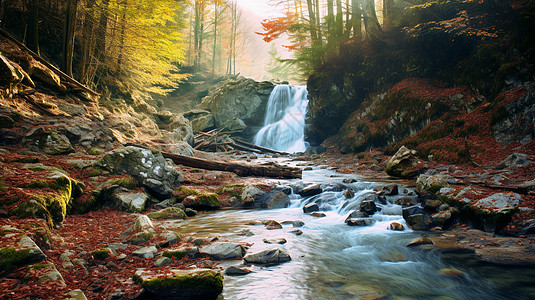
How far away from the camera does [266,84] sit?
89.0ft

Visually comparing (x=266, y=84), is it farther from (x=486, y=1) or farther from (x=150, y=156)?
(x=150, y=156)

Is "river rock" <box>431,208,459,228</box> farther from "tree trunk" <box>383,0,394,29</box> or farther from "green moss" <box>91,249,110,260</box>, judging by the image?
"tree trunk" <box>383,0,394,29</box>

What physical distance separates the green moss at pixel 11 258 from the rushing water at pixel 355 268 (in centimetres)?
190

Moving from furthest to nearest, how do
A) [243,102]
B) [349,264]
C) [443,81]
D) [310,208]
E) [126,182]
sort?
[243,102] → [443,81] → [310,208] → [126,182] → [349,264]

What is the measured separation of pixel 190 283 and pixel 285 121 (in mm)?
22191

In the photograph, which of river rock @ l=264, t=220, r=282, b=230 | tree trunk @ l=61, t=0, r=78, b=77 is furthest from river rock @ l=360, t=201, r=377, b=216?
tree trunk @ l=61, t=0, r=78, b=77

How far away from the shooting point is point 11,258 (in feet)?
7.77

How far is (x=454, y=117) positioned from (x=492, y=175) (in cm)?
399

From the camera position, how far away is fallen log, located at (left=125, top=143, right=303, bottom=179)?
9086 mm

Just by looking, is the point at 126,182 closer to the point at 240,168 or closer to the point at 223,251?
the point at 223,251

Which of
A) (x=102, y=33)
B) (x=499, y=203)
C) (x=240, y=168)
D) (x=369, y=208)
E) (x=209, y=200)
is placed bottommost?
(x=209, y=200)

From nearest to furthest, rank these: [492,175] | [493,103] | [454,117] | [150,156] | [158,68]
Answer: [492,175]
[150,156]
[493,103]
[454,117]
[158,68]

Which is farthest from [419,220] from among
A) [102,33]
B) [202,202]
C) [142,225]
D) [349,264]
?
[102,33]

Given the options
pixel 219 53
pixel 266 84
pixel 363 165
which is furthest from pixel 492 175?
pixel 219 53
